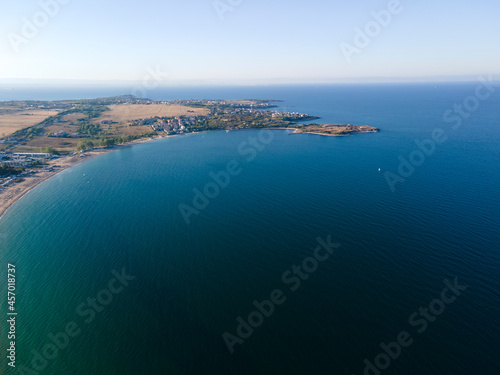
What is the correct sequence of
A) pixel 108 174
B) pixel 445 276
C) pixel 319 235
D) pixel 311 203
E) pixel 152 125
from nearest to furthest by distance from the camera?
pixel 445 276, pixel 319 235, pixel 311 203, pixel 108 174, pixel 152 125

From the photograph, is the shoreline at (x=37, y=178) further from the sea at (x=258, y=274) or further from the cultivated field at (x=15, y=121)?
the cultivated field at (x=15, y=121)

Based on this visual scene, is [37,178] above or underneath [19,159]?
underneath

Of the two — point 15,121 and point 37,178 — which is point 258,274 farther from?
point 15,121

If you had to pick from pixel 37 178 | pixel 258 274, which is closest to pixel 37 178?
pixel 37 178

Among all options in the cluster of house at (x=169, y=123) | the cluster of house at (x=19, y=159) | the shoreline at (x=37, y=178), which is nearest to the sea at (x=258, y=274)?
the shoreline at (x=37, y=178)

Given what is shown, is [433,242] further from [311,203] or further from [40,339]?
[40,339]

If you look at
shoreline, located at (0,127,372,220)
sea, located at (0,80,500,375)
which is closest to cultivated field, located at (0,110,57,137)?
shoreline, located at (0,127,372,220)

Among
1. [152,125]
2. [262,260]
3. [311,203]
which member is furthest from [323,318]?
[152,125]
